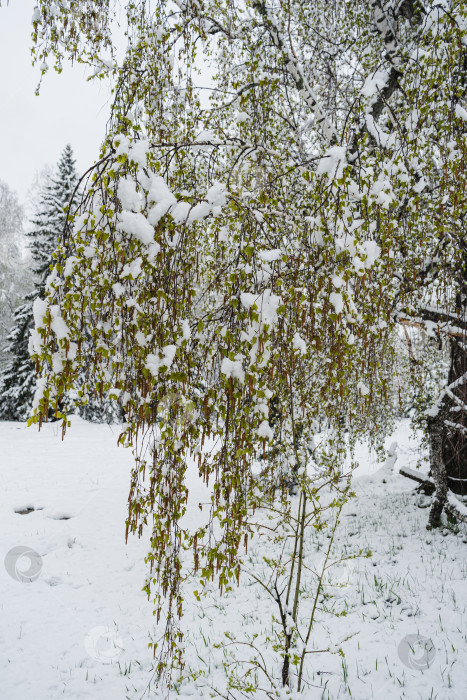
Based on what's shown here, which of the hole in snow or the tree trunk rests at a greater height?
the tree trunk

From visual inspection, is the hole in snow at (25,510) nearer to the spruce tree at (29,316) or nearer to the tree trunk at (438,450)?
the spruce tree at (29,316)

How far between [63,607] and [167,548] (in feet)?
13.3

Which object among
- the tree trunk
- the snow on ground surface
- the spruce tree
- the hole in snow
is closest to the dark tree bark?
the tree trunk

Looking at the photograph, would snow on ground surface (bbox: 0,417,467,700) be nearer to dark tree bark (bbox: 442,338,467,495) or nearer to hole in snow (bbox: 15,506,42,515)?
hole in snow (bbox: 15,506,42,515)

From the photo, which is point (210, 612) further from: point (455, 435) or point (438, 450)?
point (455, 435)

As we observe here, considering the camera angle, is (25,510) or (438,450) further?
(25,510)

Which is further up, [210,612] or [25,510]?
[25,510]

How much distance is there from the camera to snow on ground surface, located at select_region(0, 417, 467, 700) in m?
3.29

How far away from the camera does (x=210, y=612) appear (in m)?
4.74

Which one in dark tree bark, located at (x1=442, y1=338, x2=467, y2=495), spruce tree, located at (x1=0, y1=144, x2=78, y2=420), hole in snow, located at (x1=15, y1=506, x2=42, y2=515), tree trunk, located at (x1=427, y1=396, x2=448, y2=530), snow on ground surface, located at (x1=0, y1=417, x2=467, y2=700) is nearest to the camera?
snow on ground surface, located at (x1=0, y1=417, x2=467, y2=700)

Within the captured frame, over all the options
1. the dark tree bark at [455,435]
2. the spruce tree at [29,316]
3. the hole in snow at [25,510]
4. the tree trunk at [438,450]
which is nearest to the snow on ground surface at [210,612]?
the hole in snow at [25,510]

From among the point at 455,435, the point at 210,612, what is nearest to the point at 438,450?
the point at 455,435

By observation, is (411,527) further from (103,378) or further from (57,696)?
(103,378)

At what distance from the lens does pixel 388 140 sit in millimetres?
2969
